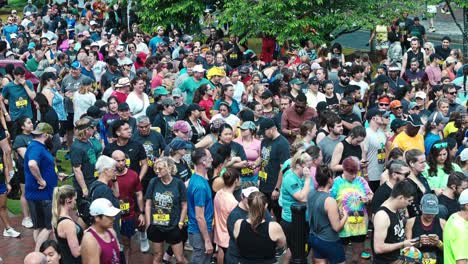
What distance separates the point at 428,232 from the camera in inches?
335

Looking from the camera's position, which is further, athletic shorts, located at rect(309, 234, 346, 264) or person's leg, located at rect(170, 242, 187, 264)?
person's leg, located at rect(170, 242, 187, 264)

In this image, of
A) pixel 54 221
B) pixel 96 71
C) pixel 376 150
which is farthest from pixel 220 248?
pixel 96 71

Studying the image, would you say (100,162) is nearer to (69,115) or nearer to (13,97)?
(13,97)

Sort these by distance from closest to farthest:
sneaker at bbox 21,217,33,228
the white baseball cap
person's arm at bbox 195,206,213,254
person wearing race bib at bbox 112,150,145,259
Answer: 1. the white baseball cap
2. person's arm at bbox 195,206,213,254
3. person wearing race bib at bbox 112,150,145,259
4. sneaker at bbox 21,217,33,228

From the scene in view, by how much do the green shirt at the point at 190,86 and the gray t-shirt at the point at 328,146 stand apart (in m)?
4.39

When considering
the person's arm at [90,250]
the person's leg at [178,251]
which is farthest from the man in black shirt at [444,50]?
the person's arm at [90,250]

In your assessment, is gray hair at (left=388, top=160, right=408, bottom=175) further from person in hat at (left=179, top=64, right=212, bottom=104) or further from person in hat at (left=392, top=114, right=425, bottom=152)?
person in hat at (left=179, top=64, right=212, bottom=104)

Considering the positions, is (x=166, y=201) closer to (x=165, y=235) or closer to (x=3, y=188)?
(x=165, y=235)

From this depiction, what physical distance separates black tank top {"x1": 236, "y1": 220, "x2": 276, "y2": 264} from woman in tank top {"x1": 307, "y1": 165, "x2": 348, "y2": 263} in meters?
0.95

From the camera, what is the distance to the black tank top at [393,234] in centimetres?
852

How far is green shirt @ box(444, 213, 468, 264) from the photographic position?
26.5 ft

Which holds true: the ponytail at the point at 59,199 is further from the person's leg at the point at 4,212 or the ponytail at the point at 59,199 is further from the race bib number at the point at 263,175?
the person's leg at the point at 4,212

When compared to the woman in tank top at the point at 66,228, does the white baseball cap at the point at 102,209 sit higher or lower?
higher

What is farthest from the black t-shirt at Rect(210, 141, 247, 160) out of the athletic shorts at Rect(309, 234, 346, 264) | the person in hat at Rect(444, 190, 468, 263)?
the person in hat at Rect(444, 190, 468, 263)
